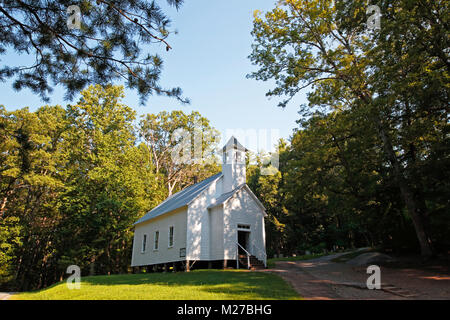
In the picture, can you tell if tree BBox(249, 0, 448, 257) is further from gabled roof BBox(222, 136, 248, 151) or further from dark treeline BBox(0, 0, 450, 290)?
gabled roof BBox(222, 136, 248, 151)

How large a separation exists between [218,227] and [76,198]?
12603 mm

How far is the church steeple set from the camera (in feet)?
61.6

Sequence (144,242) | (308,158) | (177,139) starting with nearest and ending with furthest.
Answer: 1. (308,158)
2. (144,242)
3. (177,139)

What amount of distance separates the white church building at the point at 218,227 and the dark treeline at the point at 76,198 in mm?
5992

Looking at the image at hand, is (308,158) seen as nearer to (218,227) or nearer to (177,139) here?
(218,227)

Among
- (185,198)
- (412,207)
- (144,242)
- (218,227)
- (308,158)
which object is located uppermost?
(308,158)

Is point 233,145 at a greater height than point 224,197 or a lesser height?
greater

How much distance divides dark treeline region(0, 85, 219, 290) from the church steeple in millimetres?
6693

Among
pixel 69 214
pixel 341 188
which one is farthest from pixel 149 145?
pixel 341 188

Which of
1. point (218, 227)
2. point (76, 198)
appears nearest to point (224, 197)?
point (218, 227)

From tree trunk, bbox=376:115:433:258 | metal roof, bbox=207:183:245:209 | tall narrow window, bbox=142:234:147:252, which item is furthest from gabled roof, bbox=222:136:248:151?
tall narrow window, bbox=142:234:147:252

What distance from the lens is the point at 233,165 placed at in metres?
19.0
